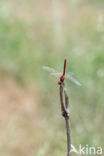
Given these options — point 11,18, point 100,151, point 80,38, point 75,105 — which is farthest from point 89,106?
point 11,18

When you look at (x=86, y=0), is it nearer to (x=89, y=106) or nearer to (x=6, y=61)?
(x=6, y=61)

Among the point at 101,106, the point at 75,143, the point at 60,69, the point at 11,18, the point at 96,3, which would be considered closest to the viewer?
the point at 75,143

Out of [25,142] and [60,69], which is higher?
[60,69]

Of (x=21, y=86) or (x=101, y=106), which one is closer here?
(x=101, y=106)

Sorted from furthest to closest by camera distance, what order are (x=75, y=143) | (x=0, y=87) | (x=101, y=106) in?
(x=0, y=87)
(x=101, y=106)
(x=75, y=143)

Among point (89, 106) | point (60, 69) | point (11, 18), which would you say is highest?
point (11, 18)

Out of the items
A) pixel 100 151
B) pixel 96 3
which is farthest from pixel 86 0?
pixel 100 151
